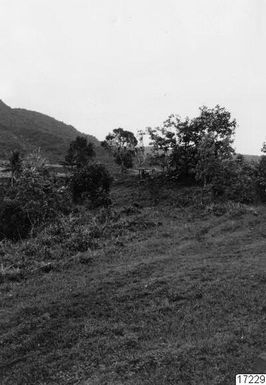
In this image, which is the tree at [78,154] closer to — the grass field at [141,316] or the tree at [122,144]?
the tree at [122,144]

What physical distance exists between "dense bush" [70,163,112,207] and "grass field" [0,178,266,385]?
1647 centimetres

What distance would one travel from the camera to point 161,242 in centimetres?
2497

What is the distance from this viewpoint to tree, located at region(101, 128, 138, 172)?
59.1 meters

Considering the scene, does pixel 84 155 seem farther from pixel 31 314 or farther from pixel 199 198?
pixel 31 314

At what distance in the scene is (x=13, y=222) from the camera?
2964 cm

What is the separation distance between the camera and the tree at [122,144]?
2328 inches

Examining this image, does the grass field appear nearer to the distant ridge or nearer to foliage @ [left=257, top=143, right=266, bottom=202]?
foliage @ [left=257, top=143, right=266, bottom=202]

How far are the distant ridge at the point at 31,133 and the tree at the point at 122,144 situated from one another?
2555 cm

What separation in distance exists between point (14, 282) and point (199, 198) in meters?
23.8

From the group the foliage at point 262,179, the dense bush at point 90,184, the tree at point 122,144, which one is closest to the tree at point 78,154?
the tree at point 122,144

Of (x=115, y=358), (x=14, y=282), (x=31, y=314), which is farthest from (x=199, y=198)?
(x=115, y=358)

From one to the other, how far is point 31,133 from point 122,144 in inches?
2101

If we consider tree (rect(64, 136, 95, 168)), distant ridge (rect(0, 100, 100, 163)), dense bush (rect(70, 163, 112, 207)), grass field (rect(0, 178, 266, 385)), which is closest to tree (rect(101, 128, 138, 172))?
tree (rect(64, 136, 95, 168))

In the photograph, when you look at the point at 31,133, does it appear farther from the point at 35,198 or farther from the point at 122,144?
the point at 35,198
